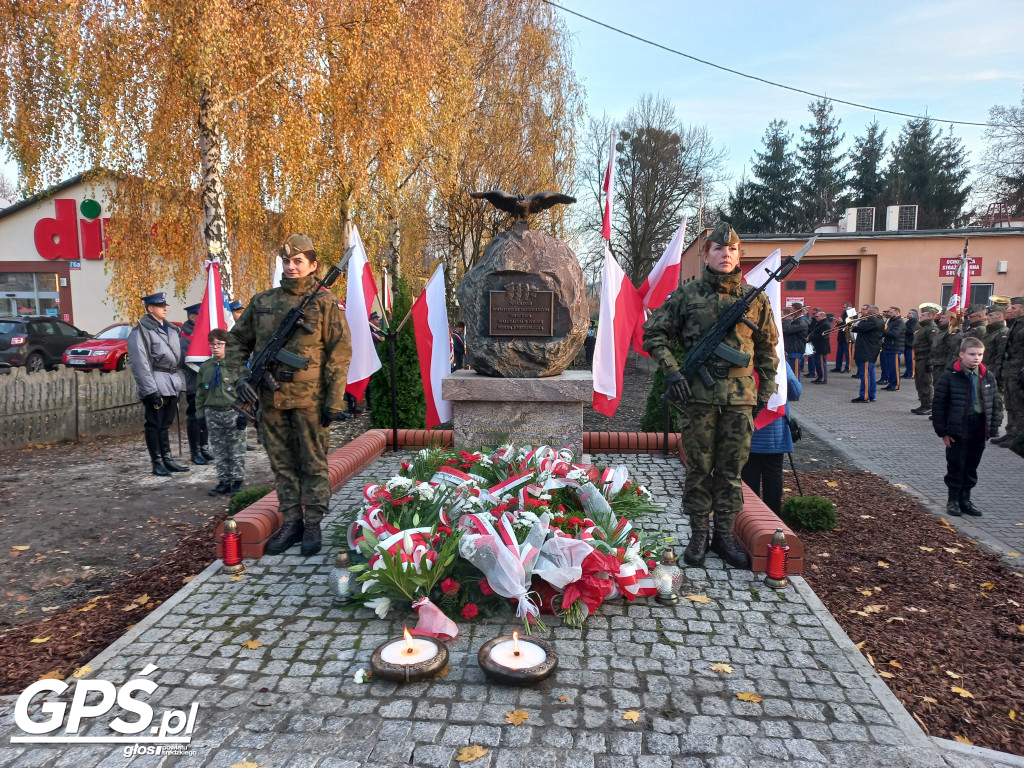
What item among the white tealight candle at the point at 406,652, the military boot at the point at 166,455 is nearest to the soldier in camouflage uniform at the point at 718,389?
the white tealight candle at the point at 406,652

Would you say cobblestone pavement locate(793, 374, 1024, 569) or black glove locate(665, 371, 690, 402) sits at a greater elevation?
black glove locate(665, 371, 690, 402)

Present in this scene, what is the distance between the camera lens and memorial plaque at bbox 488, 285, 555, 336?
19.7 feet

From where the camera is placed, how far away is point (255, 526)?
4.49 metres

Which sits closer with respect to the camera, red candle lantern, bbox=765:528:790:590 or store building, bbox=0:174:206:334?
red candle lantern, bbox=765:528:790:590

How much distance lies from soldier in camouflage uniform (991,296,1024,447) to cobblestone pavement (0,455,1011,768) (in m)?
6.93

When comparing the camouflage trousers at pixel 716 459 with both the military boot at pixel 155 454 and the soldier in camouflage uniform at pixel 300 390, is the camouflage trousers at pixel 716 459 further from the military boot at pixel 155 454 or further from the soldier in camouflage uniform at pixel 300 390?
the military boot at pixel 155 454

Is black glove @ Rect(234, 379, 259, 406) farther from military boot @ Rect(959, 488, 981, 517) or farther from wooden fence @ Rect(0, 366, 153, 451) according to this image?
wooden fence @ Rect(0, 366, 153, 451)

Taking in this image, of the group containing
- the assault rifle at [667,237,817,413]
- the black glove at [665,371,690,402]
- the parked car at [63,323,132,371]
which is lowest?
the parked car at [63,323,132,371]

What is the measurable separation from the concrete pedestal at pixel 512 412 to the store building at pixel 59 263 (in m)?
20.9

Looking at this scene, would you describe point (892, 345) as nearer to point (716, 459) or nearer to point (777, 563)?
point (716, 459)

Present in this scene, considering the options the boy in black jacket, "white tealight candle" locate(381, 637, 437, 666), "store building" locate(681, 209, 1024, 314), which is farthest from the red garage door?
"white tealight candle" locate(381, 637, 437, 666)

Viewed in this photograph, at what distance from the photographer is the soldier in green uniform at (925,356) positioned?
11853 mm

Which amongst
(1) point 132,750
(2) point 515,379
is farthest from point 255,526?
(2) point 515,379

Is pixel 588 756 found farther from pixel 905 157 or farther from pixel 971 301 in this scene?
pixel 905 157
